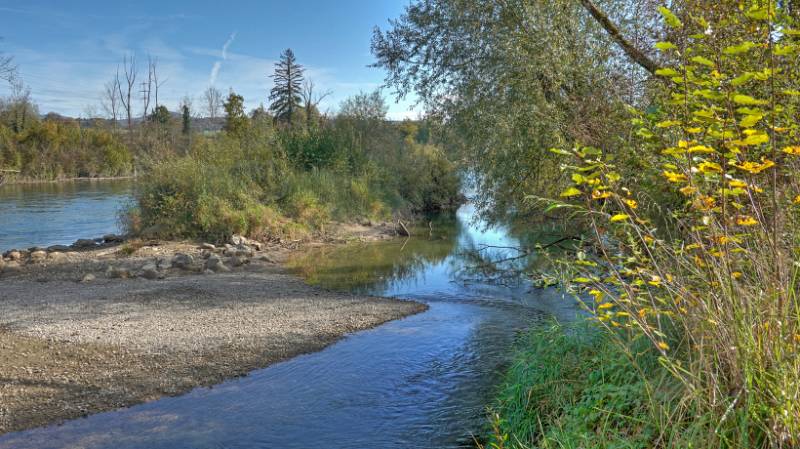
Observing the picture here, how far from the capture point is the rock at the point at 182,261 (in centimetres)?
1501

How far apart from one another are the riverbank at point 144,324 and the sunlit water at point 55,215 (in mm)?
4968

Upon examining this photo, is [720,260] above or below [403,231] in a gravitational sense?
above

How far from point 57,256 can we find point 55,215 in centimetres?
1254

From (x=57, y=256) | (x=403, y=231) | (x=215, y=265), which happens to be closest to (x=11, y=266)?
(x=57, y=256)

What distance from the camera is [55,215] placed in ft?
88.7

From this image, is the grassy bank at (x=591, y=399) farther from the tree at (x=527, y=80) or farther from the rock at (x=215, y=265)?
the rock at (x=215, y=265)

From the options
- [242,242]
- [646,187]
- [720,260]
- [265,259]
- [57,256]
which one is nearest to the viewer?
[720,260]

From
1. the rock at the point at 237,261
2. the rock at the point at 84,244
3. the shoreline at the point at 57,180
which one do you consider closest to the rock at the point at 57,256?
the rock at the point at 84,244

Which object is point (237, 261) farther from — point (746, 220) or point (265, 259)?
point (746, 220)

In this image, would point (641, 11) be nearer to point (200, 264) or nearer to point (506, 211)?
point (506, 211)

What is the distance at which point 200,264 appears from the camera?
50.2ft

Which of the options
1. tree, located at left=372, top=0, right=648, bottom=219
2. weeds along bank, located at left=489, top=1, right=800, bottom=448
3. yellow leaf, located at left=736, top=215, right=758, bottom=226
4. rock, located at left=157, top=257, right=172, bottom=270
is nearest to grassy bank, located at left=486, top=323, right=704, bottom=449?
weeds along bank, located at left=489, top=1, right=800, bottom=448

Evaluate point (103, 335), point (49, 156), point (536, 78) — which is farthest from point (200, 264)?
point (49, 156)

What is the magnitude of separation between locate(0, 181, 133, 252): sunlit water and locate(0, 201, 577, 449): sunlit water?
15.1m
